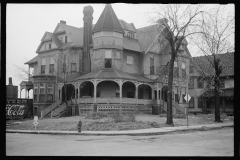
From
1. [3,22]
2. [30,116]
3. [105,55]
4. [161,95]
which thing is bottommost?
[30,116]

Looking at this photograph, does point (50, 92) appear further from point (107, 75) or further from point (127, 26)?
point (127, 26)

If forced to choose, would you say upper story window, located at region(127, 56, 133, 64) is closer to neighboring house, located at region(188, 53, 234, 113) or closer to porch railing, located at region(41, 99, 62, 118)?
porch railing, located at region(41, 99, 62, 118)

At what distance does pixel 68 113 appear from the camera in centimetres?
3731

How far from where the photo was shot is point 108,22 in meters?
37.1

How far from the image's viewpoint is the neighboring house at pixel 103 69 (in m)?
35.8

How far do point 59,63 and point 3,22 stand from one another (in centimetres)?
3339

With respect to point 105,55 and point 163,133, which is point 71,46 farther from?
point 163,133

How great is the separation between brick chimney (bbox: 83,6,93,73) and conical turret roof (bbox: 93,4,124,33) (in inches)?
110

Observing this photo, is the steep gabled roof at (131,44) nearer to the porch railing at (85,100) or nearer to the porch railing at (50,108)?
the porch railing at (85,100)

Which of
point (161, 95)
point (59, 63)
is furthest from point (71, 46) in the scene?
point (161, 95)

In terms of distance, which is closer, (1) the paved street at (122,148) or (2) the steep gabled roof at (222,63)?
(1) the paved street at (122,148)

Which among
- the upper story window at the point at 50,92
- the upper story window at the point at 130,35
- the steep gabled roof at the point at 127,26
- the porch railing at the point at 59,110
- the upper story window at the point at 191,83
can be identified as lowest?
the porch railing at the point at 59,110

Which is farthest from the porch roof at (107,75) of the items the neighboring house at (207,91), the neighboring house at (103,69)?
the neighboring house at (207,91)

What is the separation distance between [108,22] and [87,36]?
172 inches
